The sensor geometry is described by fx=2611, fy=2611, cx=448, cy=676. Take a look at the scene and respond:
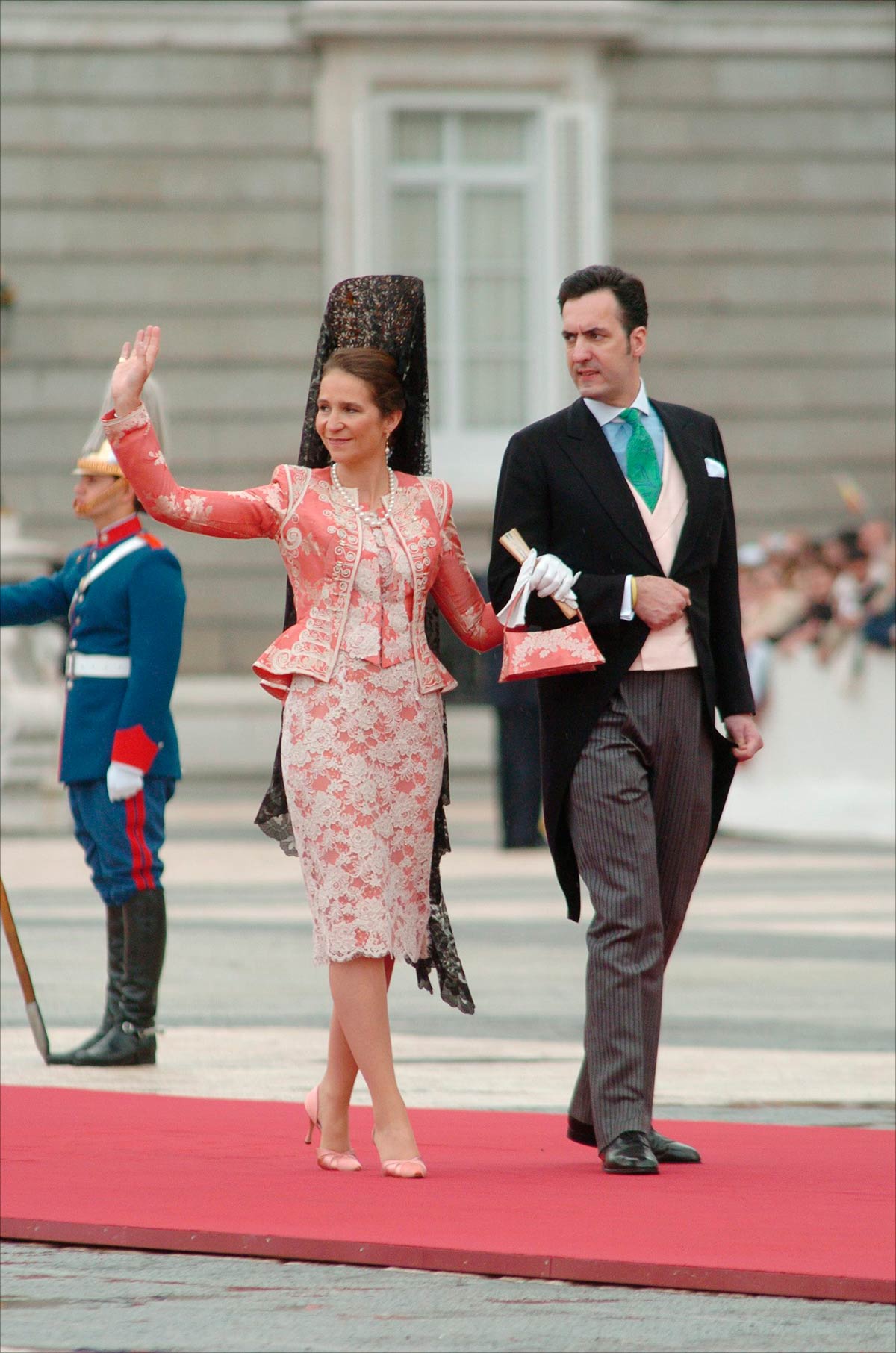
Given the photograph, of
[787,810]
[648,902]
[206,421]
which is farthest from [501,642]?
[206,421]

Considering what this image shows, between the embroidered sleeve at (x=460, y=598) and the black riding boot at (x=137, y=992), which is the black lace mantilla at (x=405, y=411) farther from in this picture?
the black riding boot at (x=137, y=992)

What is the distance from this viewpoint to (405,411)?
18.2ft

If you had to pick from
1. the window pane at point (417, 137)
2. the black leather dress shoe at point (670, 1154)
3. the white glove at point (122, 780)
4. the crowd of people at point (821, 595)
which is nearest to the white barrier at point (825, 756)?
the crowd of people at point (821, 595)

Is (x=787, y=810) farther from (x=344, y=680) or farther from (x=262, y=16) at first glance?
(x=344, y=680)

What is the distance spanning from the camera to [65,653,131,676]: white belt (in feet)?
23.6

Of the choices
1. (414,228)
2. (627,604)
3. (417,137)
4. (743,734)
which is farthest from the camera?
(414,228)

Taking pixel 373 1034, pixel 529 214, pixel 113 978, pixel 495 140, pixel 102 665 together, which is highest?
pixel 495 140

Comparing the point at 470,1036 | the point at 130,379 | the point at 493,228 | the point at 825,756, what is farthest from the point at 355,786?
the point at 493,228

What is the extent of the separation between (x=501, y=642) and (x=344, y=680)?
472mm

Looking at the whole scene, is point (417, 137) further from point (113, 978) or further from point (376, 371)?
point (376, 371)

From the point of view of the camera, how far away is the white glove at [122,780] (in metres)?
7.05

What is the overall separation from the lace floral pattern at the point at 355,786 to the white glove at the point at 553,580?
32cm

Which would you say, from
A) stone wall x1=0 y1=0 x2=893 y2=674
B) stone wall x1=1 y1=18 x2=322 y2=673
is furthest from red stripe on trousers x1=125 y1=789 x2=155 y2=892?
stone wall x1=1 y1=18 x2=322 y2=673

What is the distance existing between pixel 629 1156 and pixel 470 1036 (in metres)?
2.35
